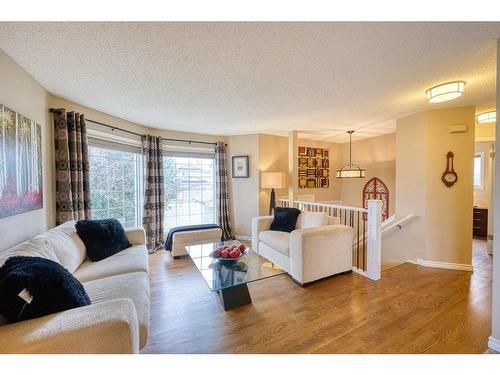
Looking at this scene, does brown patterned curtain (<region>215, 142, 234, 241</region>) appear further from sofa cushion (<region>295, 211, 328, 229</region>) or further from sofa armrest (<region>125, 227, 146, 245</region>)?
sofa armrest (<region>125, 227, 146, 245</region>)

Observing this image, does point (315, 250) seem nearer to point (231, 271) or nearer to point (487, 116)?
point (231, 271)

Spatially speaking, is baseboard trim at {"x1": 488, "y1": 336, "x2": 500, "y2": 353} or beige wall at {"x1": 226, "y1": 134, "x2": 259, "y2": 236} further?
beige wall at {"x1": 226, "y1": 134, "x2": 259, "y2": 236}

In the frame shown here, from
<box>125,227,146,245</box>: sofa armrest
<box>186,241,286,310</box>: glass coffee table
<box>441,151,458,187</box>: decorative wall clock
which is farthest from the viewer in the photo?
<box>441,151,458,187</box>: decorative wall clock

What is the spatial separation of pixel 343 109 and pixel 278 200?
2201mm

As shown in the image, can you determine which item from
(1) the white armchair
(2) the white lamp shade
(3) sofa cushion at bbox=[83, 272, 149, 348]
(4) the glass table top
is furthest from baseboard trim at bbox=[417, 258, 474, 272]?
(3) sofa cushion at bbox=[83, 272, 149, 348]

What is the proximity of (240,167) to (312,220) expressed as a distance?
201cm

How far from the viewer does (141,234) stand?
8.57 ft

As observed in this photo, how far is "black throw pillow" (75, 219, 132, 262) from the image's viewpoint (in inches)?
81.7

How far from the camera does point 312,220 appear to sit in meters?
2.97

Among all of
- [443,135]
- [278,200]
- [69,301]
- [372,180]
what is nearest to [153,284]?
[69,301]

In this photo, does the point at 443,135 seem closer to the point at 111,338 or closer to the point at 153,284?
the point at 111,338

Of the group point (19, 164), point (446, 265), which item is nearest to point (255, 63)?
point (19, 164)

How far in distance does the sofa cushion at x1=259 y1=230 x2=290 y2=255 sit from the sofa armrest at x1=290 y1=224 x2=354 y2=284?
180 millimetres
